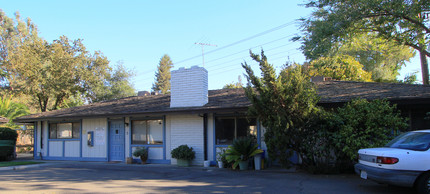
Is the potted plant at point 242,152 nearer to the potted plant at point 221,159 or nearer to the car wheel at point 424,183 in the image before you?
the potted plant at point 221,159

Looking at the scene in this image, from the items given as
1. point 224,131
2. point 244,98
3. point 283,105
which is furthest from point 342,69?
point 283,105

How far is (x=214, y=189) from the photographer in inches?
327

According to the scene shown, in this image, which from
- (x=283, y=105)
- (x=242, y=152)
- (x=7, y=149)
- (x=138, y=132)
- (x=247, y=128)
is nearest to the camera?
(x=283, y=105)

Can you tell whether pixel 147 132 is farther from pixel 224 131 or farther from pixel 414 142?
pixel 414 142

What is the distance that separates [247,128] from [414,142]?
23.4 ft

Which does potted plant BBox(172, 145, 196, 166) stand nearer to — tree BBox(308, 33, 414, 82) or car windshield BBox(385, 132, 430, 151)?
tree BBox(308, 33, 414, 82)

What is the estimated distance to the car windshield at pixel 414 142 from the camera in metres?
6.68

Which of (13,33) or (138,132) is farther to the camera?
(13,33)

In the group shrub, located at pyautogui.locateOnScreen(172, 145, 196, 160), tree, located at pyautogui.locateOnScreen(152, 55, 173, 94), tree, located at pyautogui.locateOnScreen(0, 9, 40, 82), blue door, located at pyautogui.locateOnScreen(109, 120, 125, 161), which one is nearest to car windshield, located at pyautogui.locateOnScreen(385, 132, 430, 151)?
shrub, located at pyautogui.locateOnScreen(172, 145, 196, 160)

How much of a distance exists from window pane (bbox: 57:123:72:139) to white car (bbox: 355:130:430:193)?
1642cm

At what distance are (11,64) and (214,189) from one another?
87.6ft

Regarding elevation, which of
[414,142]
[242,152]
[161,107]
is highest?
[161,107]

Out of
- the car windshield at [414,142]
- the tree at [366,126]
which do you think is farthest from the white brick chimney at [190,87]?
the car windshield at [414,142]

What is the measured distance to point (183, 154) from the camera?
534 inches
